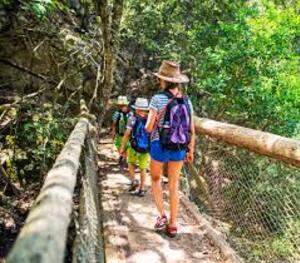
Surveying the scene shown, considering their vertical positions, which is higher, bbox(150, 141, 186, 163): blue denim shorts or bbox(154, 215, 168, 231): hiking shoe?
bbox(150, 141, 186, 163): blue denim shorts

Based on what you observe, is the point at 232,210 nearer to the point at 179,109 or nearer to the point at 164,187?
the point at 179,109

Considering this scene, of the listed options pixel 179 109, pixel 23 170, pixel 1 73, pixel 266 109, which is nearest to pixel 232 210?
pixel 179 109

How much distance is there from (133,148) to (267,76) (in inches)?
220

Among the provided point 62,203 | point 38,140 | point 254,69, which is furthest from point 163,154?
point 254,69

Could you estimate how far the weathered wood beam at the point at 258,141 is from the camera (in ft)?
13.1

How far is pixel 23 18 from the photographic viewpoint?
13633mm

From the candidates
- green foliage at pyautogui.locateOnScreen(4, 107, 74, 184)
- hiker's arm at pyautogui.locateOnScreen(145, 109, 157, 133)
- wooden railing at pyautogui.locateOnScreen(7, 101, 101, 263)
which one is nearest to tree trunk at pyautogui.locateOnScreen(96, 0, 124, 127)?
green foliage at pyautogui.locateOnScreen(4, 107, 74, 184)

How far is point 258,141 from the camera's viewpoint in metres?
4.73

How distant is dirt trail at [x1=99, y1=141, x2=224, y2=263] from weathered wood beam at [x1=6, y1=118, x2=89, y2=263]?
2427 mm

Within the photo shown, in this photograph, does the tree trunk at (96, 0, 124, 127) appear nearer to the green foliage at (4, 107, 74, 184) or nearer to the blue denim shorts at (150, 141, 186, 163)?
the green foliage at (4, 107, 74, 184)

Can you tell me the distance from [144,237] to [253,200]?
1.26m

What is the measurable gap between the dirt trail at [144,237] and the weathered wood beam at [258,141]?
3.72 ft

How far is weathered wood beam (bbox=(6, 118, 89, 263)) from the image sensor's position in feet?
4.29

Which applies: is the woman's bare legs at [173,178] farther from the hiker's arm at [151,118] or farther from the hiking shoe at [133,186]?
the hiking shoe at [133,186]
